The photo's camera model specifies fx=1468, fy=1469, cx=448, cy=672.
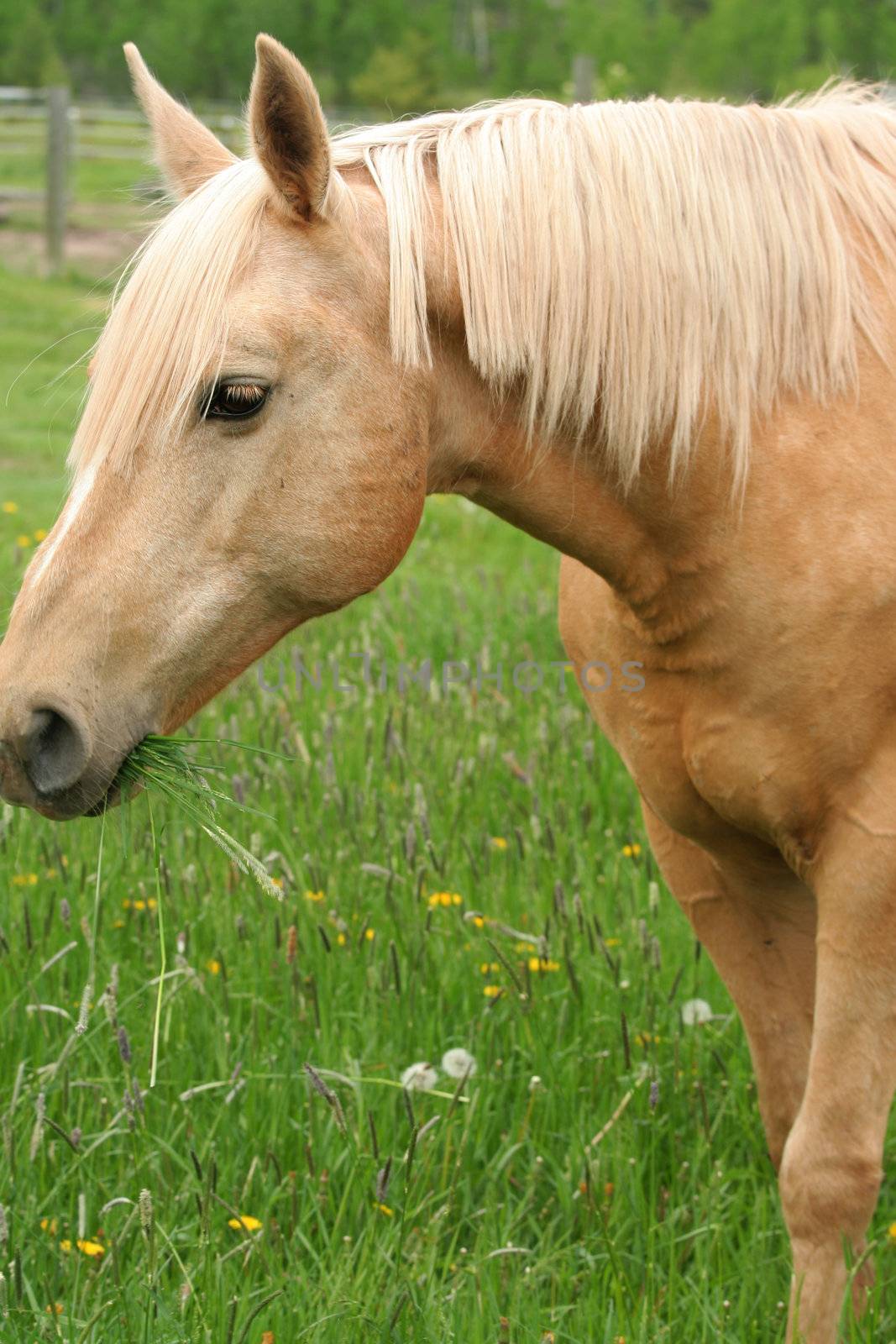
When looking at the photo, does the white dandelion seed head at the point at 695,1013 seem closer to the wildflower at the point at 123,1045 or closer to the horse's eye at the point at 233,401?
the wildflower at the point at 123,1045

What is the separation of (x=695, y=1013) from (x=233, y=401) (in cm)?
181

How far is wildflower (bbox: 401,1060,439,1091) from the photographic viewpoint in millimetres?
2840

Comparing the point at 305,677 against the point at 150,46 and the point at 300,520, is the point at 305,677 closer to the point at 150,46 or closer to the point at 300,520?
the point at 300,520

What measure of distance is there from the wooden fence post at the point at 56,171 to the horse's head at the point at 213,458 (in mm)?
15523

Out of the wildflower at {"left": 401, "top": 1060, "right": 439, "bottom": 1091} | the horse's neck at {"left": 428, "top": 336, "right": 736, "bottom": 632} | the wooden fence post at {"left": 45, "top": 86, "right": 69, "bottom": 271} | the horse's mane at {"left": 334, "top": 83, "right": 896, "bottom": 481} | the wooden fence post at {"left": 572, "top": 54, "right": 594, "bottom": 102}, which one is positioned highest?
the wooden fence post at {"left": 572, "top": 54, "right": 594, "bottom": 102}

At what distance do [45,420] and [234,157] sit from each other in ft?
29.3

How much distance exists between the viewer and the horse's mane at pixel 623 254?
219 cm

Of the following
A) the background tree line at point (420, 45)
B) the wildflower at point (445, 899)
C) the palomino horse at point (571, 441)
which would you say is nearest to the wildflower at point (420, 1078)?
the wildflower at point (445, 899)

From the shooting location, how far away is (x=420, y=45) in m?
28.2

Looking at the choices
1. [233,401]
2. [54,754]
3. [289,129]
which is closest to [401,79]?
[289,129]

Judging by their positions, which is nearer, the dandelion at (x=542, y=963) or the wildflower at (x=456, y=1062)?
the wildflower at (x=456, y=1062)

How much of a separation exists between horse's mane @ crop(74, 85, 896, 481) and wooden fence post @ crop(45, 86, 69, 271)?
15.4m

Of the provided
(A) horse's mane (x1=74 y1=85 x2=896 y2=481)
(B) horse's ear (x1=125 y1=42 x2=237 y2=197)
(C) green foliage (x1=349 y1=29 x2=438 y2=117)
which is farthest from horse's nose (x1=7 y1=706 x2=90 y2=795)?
(C) green foliage (x1=349 y1=29 x2=438 y2=117)

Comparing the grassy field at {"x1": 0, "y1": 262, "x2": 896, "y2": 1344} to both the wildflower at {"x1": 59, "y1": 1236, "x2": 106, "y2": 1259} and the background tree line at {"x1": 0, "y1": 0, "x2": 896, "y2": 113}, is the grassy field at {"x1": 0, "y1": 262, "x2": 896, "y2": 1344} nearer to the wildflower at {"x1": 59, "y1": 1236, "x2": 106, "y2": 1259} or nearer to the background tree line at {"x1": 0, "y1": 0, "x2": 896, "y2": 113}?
the wildflower at {"x1": 59, "y1": 1236, "x2": 106, "y2": 1259}
